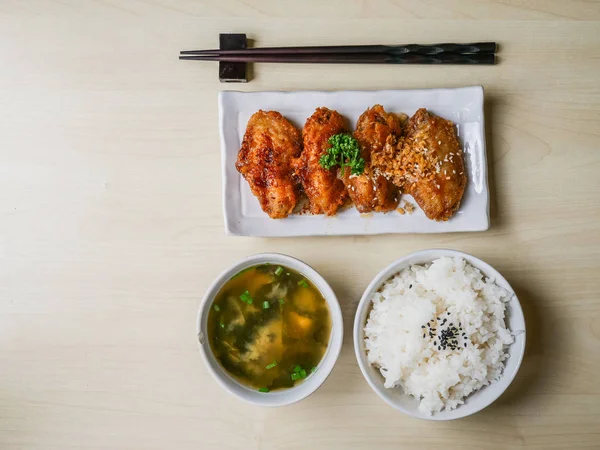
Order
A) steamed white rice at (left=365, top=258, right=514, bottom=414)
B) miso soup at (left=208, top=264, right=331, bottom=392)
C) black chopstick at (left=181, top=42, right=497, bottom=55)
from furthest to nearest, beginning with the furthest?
black chopstick at (left=181, top=42, right=497, bottom=55) < miso soup at (left=208, top=264, right=331, bottom=392) < steamed white rice at (left=365, top=258, right=514, bottom=414)

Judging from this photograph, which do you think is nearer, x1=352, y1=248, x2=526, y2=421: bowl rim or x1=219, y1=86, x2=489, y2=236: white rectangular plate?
x1=352, y1=248, x2=526, y2=421: bowl rim

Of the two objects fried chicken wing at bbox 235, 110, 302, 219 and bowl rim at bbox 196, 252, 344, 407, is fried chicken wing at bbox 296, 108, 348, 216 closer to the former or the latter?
fried chicken wing at bbox 235, 110, 302, 219

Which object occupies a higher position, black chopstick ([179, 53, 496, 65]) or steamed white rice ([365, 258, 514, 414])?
black chopstick ([179, 53, 496, 65])

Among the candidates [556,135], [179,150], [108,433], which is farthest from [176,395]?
[556,135]

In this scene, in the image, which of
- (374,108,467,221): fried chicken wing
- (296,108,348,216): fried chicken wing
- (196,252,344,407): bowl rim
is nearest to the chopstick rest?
(296,108,348,216): fried chicken wing

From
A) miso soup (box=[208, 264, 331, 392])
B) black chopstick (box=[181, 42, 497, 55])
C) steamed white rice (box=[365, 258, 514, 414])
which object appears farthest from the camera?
black chopstick (box=[181, 42, 497, 55])

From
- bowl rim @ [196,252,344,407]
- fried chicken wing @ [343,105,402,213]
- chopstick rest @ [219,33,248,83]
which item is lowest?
bowl rim @ [196,252,344,407]
